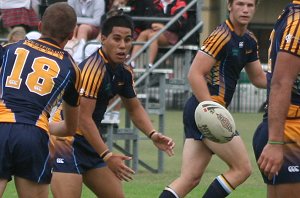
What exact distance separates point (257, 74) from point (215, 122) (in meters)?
2.12

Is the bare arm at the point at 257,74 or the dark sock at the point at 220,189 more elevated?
the bare arm at the point at 257,74

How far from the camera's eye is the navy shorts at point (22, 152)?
6.70 metres

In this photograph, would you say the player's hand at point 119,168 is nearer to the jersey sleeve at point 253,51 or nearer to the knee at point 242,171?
the knee at point 242,171

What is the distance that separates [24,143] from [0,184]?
0.35 meters

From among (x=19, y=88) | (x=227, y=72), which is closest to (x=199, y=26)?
(x=227, y=72)

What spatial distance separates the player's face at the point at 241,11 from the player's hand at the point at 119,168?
7.23 ft

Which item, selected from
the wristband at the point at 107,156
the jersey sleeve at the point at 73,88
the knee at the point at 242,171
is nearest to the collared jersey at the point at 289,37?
the jersey sleeve at the point at 73,88

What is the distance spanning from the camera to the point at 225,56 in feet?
29.8

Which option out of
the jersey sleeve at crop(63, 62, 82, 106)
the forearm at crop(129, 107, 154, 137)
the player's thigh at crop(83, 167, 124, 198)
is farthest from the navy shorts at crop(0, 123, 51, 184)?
the forearm at crop(129, 107, 154, 137)

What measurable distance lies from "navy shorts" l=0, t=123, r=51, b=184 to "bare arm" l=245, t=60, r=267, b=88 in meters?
3.27

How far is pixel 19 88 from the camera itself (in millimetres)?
6824

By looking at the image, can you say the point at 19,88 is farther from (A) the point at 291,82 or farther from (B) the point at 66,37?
(A) the point at 291,82

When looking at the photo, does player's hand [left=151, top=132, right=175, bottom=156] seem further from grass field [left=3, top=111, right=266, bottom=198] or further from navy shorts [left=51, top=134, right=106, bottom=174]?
grass field [left=3, top=111, right=266, bottom=198]

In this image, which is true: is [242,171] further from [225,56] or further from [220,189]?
[225,56]
